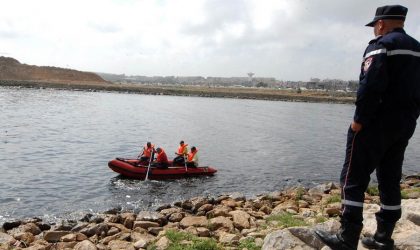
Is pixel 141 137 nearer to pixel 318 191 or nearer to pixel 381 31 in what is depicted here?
pixel 318 191

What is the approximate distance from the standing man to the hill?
117 metres

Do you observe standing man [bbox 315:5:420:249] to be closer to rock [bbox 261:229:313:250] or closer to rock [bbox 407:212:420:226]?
rock [bbox 261:229:313:250]

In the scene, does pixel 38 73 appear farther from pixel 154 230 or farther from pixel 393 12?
pixel 393 12

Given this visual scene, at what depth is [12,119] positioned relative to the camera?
128 ft

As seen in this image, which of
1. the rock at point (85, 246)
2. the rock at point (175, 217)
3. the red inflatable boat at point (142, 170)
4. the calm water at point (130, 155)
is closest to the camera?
the rock at point (85, 246)

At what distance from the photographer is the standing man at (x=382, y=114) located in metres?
4.25

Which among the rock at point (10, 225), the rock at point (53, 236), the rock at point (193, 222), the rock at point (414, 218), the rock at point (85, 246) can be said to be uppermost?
the rock at point (414, 218)

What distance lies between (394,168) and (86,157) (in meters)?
20.6

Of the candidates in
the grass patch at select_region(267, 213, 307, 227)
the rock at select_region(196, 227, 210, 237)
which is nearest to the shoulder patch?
the grass patch at select_region(267, 213, 307, 227)

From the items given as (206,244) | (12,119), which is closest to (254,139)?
(12,119)

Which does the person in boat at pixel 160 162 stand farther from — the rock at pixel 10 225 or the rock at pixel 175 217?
the rock at pixel 10 225

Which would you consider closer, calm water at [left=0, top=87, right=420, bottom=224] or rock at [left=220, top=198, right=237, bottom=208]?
rock at [left=220, top=198, right=237, bottom=208]

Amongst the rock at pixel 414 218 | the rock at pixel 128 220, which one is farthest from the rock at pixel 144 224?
the rock at pixel 414 218

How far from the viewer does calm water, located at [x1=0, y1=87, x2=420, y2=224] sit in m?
15.5
